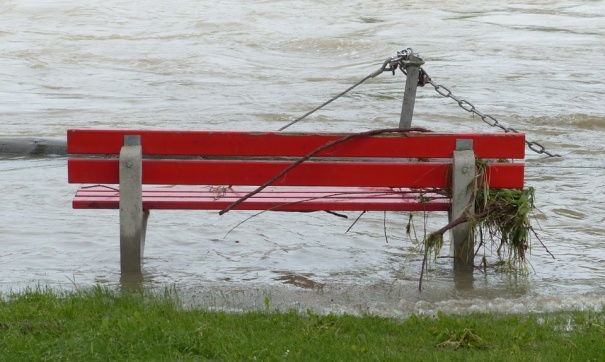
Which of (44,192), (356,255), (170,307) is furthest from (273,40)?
(170,307)

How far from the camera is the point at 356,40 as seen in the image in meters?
32.2

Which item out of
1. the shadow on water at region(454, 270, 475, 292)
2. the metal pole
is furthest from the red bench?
the metal pole

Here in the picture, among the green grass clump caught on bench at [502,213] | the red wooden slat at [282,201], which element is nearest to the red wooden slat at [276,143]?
the green grass clump caught on bench at [502,213]

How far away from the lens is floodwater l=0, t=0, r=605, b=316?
725 centimetres

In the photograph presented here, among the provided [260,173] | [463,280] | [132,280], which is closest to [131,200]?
[132,280]

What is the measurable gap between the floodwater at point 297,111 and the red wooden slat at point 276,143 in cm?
87

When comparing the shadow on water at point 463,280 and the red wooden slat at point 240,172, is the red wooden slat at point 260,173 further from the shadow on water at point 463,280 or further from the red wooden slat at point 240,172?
the shadow on water at point 463,280

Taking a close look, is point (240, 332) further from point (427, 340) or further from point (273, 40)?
point (273, 40)

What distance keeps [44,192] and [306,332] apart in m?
5.97

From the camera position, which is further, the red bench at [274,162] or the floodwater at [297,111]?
the floodwater at [297,111]

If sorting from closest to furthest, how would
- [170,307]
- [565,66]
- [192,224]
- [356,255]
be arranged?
[170,307]
[356,255]
[192,224]
[565,66]

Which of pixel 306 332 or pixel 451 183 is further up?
pixel 451 183

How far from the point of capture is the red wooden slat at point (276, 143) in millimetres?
6695

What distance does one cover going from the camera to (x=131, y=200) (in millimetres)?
6836
